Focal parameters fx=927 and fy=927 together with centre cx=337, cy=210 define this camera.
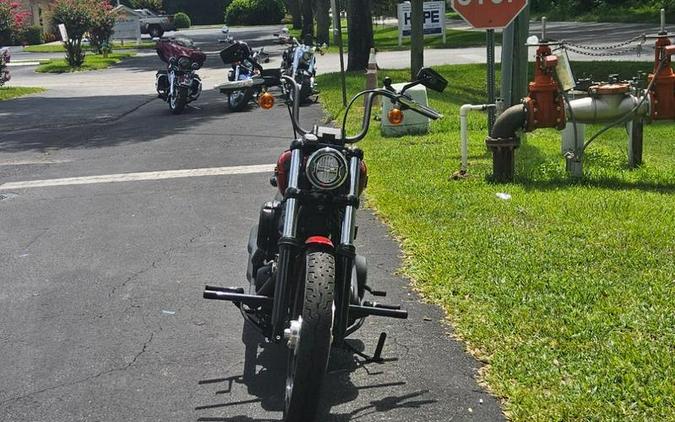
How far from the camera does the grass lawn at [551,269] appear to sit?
434cm

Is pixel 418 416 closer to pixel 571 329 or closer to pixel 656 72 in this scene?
pixel 571 329

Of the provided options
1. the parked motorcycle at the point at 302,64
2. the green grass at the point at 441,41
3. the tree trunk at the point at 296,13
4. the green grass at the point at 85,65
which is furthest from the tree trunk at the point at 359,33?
the tree trunk at the point at 296,13

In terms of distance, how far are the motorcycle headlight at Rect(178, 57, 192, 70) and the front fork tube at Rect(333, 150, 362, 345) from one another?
13.9m

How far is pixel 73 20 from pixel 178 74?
598 inches

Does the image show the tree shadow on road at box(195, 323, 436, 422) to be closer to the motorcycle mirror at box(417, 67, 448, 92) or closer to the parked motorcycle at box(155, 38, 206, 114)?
the motorcycle mirror at box(417, 67, 448, 92)

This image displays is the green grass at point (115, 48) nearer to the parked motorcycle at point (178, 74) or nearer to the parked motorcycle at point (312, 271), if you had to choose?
the parked motorcycle at point (178, 74)

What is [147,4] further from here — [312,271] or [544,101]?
[312,271]

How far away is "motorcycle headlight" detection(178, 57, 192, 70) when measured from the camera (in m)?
17.8

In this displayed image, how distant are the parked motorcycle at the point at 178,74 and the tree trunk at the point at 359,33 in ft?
23.4

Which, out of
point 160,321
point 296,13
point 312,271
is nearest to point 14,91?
point 160,321

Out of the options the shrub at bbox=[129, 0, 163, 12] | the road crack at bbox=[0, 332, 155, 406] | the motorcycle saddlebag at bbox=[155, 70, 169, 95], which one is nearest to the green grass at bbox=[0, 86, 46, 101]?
the motorcycle saddlebag at bbox=[155, 70, 169, 95]

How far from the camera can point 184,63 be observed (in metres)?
17.8

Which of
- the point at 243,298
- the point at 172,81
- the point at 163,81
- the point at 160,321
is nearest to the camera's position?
the point at 243,298

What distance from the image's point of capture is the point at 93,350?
17.0ft
